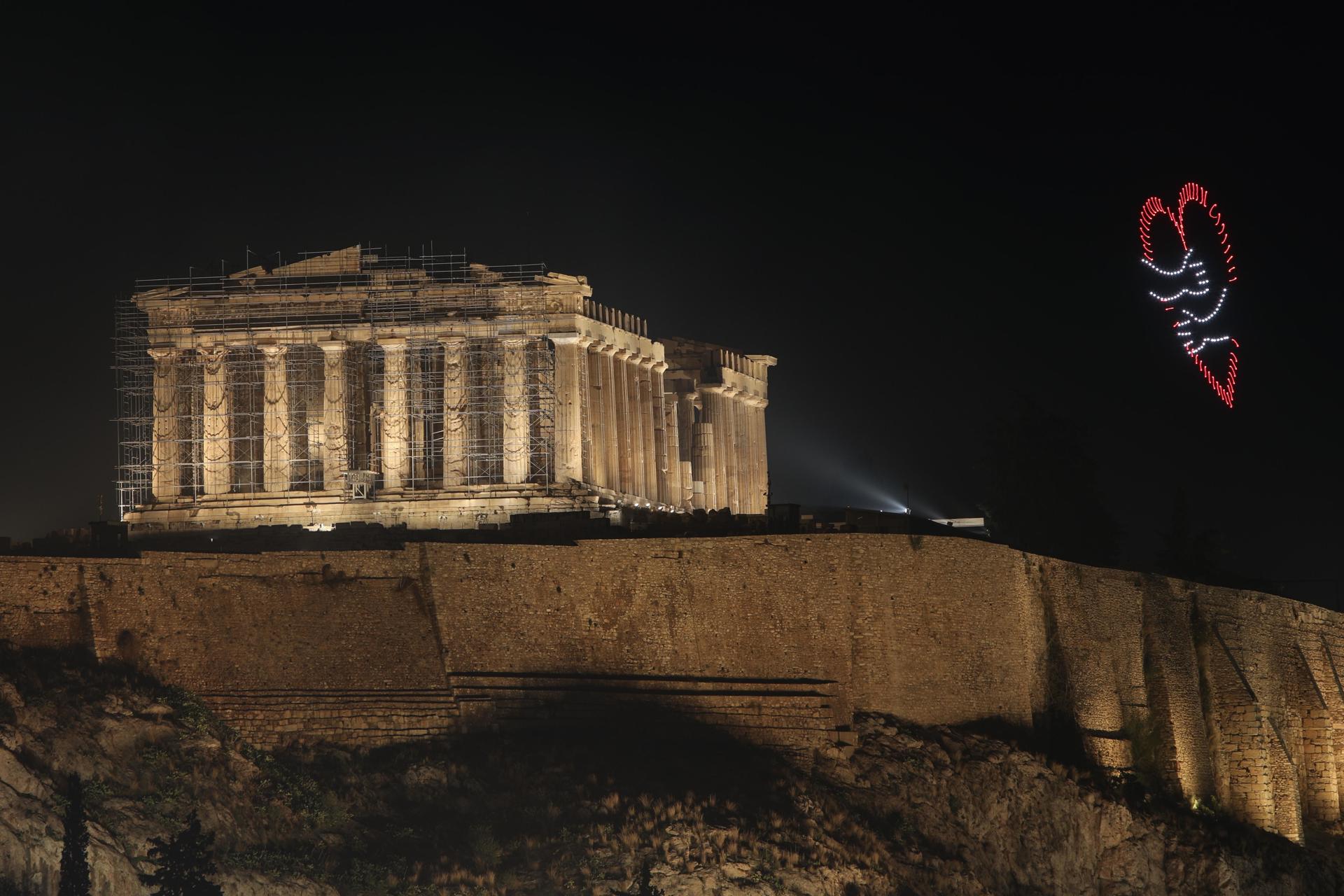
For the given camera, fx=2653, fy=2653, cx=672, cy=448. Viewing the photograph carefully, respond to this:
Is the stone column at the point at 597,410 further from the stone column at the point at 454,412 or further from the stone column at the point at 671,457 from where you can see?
the stone column at the point at 671,457

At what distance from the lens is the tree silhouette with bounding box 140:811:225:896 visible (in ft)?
179

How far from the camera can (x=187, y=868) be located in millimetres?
55250

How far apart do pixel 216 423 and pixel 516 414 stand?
10.0 metres

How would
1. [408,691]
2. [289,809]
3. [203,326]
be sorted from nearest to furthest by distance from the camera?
1. [289,809]
2. [408,691]
3. [203,326]

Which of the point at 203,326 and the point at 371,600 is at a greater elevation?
the point at 203,326

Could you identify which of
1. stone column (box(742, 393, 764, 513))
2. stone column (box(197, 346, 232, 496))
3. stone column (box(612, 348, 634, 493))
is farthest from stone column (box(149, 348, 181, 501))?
stone column (box(742, 393, 764, 513))

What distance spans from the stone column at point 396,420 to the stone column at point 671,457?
11.3m

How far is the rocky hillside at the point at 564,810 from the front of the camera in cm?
5962

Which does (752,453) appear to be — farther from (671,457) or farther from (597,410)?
(597,410)

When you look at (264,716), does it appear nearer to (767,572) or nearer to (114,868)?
(114,868)

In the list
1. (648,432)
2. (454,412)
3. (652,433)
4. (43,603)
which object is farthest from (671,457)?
(43,603)

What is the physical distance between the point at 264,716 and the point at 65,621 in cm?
540

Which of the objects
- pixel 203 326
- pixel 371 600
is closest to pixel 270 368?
pixel 203 326

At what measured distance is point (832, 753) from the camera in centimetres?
6512
